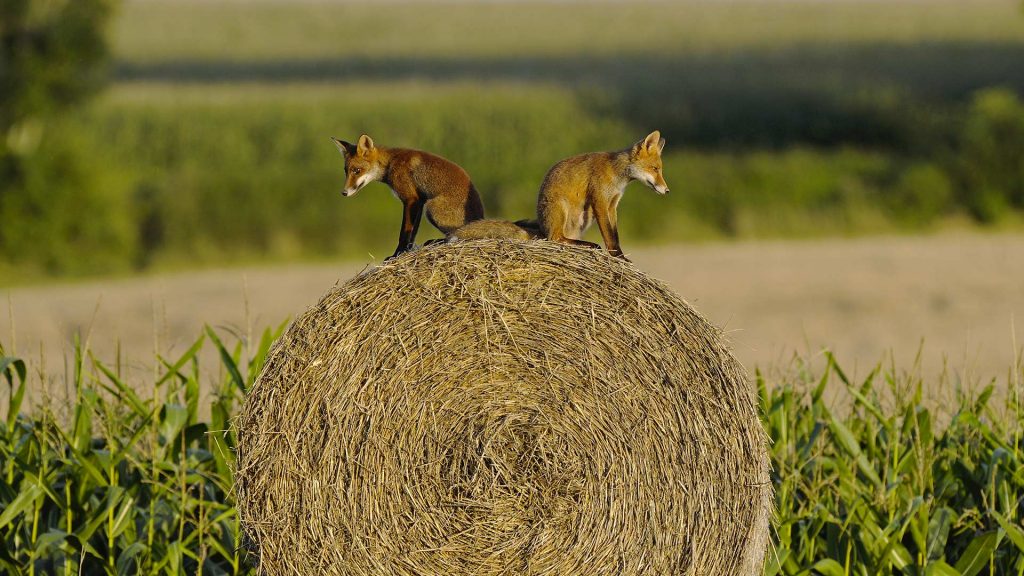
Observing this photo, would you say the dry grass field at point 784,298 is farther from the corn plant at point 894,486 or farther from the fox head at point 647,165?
the fox head at point 647,165

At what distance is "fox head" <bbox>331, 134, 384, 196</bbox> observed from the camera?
546 centimetres

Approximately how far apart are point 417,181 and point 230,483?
2025 millimetres

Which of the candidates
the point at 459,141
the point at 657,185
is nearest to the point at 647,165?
the point at 657,185

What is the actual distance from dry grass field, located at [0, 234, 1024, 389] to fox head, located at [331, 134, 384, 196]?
373 inches

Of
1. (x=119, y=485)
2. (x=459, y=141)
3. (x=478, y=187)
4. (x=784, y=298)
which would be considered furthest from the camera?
(x=459, y=141)

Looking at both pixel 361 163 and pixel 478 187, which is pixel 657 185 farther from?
pixel 478 187

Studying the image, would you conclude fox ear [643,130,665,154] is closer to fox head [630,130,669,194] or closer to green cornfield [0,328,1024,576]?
fox head [630,130,669,194]

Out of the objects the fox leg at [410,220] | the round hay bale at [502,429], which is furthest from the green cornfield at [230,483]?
the fox leg at [410,220]

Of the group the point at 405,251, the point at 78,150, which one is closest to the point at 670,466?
the point at 405,251

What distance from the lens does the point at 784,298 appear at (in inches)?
768

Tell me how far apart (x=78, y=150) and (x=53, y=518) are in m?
17.9

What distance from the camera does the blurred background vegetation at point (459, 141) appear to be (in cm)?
2323

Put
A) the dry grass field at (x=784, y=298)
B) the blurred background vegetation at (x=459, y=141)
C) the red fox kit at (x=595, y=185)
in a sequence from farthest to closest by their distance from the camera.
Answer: the blurred background vegetation at (x=459, y=141)
the dry grass field at (x=784, y=298)
the red fox kit at (x=595, y=185)

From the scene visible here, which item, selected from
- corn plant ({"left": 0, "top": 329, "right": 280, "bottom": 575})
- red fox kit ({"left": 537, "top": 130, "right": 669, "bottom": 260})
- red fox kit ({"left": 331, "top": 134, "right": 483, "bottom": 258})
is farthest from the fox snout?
corn plant ({"left": 0, "top": 329, "right": 280, "bottom": 575})
